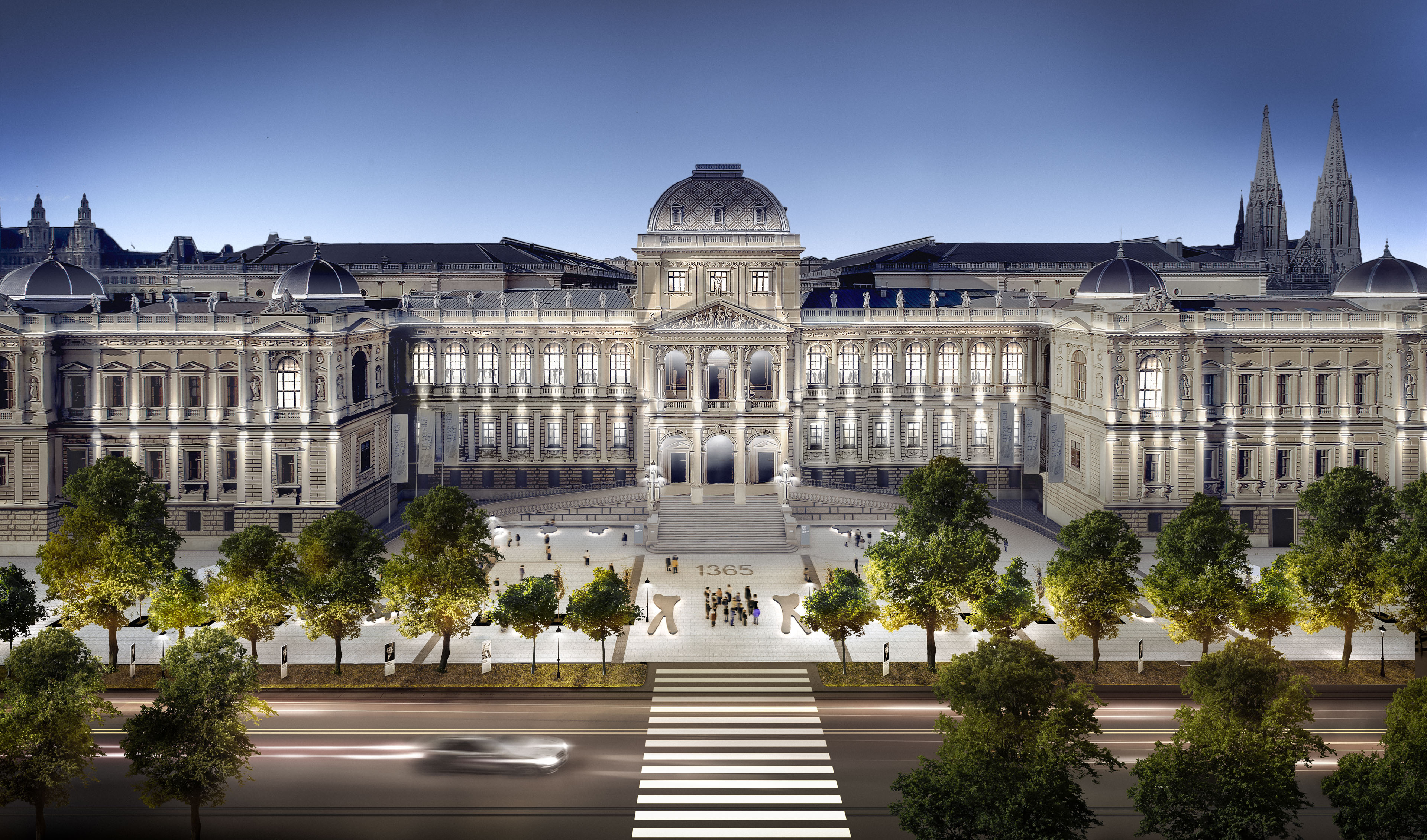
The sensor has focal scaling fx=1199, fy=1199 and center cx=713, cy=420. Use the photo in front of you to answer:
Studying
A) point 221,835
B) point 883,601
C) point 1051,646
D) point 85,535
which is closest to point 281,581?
point 85,535

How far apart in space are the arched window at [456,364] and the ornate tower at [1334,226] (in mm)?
123698

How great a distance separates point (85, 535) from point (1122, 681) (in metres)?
47.6

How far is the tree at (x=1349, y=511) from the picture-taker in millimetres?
57219

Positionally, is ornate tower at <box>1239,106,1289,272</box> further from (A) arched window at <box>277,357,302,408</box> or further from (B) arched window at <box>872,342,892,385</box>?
(A) arched window at <box>277,357,302,408</box>

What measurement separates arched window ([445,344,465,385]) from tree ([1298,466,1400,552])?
62093 millimetres

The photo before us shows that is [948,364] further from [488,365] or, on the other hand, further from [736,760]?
[736,760]

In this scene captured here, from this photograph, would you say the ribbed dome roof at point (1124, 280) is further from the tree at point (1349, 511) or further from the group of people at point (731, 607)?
the group of people at point (731, 607)

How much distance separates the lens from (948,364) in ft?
319

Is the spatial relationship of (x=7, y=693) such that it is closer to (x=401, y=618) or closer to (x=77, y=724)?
(x=77, y=724)

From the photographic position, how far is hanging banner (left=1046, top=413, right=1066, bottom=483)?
293 feet

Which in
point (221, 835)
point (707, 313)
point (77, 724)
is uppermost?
point (707, 313)

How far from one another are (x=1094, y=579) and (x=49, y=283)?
236ft

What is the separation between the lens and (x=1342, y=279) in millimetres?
87688

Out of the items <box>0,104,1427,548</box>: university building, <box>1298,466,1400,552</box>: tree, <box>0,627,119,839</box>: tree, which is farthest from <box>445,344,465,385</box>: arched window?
<box>1298,466,1400,552</box>: tree
